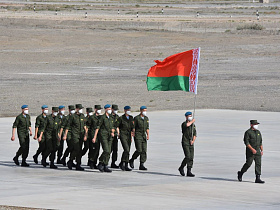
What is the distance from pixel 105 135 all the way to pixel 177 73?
2391mm

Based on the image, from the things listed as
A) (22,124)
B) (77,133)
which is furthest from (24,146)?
(77,133)

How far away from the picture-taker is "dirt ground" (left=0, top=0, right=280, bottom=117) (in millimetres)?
40469

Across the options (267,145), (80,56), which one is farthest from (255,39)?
(267,145)

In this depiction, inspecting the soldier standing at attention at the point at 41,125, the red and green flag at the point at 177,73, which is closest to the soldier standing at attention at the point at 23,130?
the soldier standing at attention at the point at 41,125

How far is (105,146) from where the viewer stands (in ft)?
66.2

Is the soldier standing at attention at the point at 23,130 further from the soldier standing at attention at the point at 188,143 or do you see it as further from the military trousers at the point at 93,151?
the soldier standing at attention at the point at 188,143

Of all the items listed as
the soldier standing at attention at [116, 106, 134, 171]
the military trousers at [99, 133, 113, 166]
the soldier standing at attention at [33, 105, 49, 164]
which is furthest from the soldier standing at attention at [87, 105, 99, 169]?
the soldier standing at attention at [33, 105, 49, 164]

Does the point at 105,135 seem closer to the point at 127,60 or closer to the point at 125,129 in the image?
the point at 125,129

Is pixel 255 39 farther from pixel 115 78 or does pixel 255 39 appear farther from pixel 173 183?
pixel 173 183

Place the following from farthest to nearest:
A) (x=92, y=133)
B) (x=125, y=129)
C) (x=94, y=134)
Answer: (x=125, y=129), (x=92, y=133), (x=94, y=134)

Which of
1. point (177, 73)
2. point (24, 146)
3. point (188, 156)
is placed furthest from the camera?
point (24, 146)

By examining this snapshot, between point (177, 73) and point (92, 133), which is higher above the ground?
point (177, 73)

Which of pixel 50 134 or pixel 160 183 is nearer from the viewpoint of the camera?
pixel 160 183

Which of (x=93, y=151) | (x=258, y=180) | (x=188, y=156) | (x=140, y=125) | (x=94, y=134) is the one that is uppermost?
(x=140, y=125)
